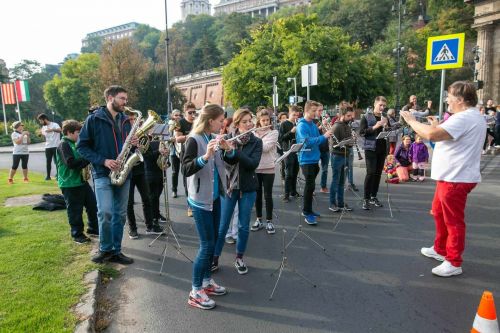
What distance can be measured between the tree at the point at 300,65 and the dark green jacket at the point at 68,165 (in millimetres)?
24807

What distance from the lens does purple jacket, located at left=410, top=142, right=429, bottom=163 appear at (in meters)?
10.6

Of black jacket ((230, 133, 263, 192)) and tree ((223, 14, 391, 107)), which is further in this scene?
tree ((223, 14, 391, 107))

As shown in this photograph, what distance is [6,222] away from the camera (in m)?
7.04

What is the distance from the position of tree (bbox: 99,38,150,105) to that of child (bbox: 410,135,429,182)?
136 feet

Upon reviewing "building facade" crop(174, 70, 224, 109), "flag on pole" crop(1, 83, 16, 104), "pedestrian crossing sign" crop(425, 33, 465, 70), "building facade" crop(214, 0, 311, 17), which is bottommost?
"pedestrian crossing sign" crop(425, 33, 465, 70)

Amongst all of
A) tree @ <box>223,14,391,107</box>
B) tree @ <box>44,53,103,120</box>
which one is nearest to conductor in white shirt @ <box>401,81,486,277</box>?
tree @ <box>223,14,391,107</box>

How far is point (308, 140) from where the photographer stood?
6.47 metres

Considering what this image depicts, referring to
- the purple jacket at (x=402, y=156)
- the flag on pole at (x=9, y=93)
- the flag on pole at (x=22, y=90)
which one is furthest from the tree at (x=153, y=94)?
the purple jacket at (x=402, y=156)

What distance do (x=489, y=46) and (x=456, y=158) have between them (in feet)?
98.2

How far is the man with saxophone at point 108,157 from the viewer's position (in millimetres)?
4973

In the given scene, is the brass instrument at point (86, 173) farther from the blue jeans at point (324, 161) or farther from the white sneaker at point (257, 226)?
the blue jeans at point (324, 161)

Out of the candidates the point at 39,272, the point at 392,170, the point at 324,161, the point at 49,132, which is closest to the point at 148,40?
the point at 49,132

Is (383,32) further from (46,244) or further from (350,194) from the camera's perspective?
(46,244)

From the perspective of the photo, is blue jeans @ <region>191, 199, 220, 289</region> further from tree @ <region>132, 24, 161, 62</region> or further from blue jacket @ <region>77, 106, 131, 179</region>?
tree @ <region>132, 24, 161, 62</region>
